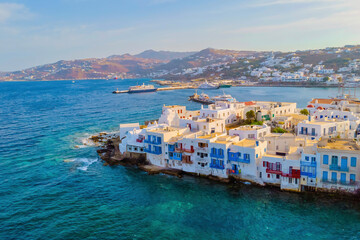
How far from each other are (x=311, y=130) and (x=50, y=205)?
29.4 metres

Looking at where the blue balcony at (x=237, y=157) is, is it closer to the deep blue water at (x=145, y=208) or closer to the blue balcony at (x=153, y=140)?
the deep blue water at (x=145, y=208)

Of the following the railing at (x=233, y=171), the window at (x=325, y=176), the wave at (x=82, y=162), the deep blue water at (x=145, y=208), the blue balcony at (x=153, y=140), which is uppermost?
the blue balcony at (x=153, y=140)

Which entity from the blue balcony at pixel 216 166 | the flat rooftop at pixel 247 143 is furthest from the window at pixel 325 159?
the blue balcony at pixel 216 166

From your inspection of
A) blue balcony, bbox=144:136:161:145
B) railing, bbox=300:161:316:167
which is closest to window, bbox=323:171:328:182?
railing, bbox=300:161:316:167

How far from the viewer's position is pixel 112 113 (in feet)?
254

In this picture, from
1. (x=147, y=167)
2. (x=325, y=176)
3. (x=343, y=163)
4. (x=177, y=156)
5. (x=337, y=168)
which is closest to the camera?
(x=343, y=163)

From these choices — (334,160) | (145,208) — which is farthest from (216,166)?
(334,160)

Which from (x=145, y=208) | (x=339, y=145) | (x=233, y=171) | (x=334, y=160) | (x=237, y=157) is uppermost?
(x=339, y=145)

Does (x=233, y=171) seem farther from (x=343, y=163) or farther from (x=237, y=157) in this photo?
(x=343, y=163)

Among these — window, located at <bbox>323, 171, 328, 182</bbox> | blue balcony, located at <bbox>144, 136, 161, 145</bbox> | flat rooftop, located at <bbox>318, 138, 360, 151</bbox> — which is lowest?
window, located at <bbox>323, 171, 328, 182</bbox>

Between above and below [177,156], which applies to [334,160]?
above

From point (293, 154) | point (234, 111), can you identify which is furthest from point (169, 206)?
point (234, 111)

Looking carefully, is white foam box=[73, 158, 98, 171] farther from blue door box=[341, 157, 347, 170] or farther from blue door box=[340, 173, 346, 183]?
blue door box=[341, 157, 347, 170]

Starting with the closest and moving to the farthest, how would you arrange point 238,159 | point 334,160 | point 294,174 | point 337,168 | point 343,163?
1. point 343,163
2. point 337,168
3. point 334,160
4. point 294,174
5. point 238,159
